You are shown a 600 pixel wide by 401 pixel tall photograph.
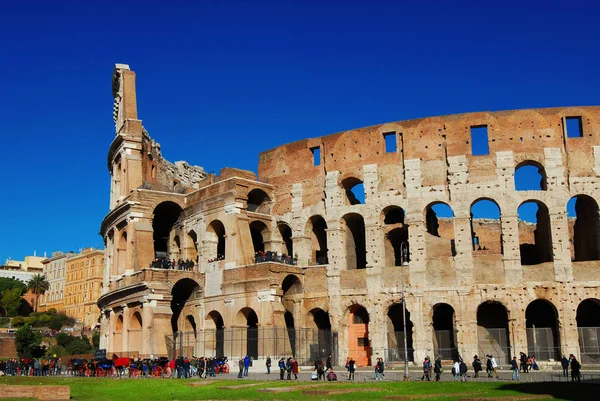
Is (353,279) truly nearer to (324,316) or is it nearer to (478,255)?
(324,316)

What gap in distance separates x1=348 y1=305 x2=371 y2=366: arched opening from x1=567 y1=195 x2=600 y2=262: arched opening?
1164cm

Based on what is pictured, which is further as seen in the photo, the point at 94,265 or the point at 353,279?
the point at 94,265

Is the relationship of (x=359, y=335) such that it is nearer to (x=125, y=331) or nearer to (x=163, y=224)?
(x=125, y=331)

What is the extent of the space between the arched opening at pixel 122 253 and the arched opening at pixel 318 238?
11923mm

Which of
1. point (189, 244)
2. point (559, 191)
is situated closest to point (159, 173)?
point (189, 244)

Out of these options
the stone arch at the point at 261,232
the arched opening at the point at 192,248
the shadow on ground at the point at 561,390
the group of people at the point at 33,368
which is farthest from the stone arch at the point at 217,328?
the shadow on ground at the point at 561,390

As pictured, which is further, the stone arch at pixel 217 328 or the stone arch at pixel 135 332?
the stone arch at pixel 135 332

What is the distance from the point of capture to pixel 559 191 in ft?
117

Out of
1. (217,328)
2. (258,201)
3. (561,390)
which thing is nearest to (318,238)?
(258,201)

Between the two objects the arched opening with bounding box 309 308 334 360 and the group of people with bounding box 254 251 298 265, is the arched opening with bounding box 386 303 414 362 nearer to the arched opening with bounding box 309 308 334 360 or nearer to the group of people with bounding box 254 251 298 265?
the arched opening with bounding box 309 308 334 360

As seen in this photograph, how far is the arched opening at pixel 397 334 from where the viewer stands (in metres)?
36.8

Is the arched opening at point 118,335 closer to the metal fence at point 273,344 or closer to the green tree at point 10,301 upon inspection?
the metal fence at point 273,344

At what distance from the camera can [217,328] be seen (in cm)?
4316

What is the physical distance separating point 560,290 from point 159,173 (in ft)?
92.8
